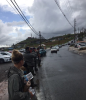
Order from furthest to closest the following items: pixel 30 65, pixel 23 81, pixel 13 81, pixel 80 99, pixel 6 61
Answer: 1. pixel 6 61
2. pixel 30 65
3. pixel 80 99
4. pixel 23 81
5. pixel 13 81

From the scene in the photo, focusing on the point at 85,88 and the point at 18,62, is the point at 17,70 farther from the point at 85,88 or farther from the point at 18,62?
the point at 85,88

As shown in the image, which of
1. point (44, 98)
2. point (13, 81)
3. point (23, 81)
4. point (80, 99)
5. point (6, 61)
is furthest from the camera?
point (6, 61)

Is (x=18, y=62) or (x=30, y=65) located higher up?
(x=18, y=62)

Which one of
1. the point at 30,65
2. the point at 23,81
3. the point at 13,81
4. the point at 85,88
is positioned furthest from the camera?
the point at 30,65

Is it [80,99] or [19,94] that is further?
[80,99]

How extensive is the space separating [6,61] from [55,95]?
1232cm

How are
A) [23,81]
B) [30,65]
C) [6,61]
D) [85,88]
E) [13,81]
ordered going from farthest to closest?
[6,61]
[30,65]
[85,88]
[23,81]
[13,81]

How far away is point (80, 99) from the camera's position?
4.30m

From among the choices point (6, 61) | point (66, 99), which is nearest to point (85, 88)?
point (66, 99)

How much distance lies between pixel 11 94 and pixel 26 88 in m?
0.25

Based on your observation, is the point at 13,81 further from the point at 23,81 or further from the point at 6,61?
the point at 6,61

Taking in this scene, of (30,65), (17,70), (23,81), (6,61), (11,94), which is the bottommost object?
(6,61)

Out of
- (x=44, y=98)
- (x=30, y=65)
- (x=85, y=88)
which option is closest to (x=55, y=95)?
(x=44, y=98)

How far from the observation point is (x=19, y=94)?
6.07 feet
